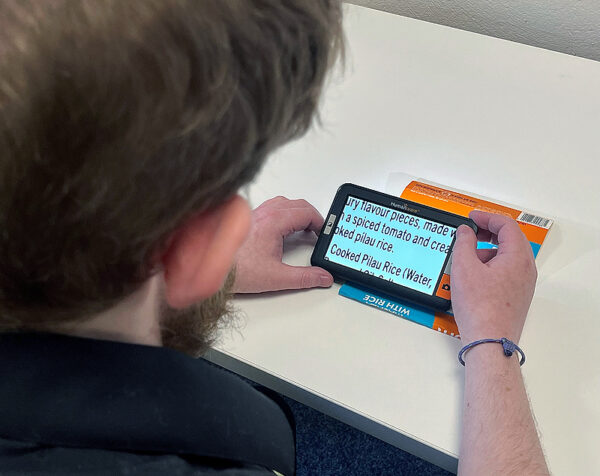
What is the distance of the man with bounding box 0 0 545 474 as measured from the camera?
259 millimetres

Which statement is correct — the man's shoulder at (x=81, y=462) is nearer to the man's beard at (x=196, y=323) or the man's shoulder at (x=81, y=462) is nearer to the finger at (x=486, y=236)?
the man's beard at (x=196, y=323)

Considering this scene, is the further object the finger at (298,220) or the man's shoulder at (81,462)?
the finger at (298,220)

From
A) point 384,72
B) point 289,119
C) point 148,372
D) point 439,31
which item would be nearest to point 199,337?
point 148,372

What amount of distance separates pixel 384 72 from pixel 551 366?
49cm

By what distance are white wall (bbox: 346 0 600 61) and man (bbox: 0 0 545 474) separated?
2.33 feet

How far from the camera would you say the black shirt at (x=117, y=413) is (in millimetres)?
347

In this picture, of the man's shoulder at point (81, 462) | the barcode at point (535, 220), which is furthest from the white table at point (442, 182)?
the man's shoulder at point (81, 462)

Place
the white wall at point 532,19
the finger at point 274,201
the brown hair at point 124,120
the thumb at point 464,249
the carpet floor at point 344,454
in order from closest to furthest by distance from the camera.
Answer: the brown hair at point 124,120
the thumb at point 464,249
the finger at point 274,201
the white wall at point 532,19
the carpet floor at point 344,454

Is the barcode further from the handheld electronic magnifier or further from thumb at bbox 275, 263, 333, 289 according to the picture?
thumb at bbox 275, 263, 333, 289

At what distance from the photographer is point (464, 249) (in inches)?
23.9

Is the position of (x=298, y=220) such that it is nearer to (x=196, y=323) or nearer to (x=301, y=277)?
(x=301, y=277)

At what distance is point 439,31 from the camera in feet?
2.99

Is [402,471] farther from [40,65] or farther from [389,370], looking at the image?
[40,65]

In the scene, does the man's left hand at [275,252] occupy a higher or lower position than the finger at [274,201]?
lower
